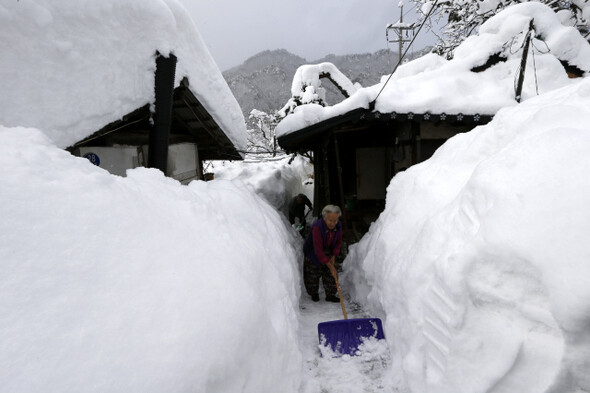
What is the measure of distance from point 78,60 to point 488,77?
777cm

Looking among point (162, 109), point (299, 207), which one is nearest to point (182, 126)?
point (162, 109)

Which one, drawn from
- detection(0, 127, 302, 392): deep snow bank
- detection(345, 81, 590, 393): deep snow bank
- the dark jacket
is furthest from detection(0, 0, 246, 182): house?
detection(345, 81, 590, 393): deep snow bank

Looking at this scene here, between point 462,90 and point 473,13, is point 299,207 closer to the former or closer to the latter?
point 462,90

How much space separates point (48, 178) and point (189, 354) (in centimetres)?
145

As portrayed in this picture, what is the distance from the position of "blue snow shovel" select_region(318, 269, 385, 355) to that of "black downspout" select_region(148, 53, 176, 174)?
3.42m

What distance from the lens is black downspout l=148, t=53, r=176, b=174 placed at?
393 cm

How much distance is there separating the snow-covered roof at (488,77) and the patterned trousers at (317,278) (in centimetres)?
324

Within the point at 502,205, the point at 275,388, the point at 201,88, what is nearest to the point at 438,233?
the point at 502,205

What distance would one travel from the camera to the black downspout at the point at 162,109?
3926 mm

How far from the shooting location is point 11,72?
8.05 ft

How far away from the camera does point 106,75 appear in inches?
128

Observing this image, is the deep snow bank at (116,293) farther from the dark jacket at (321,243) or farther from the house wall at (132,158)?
the house wall at (132,158)

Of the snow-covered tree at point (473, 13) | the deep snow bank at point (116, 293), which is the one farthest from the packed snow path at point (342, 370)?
the snow-covered tree at point (473, 13)

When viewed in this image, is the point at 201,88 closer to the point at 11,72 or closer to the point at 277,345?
the point at 11,72
